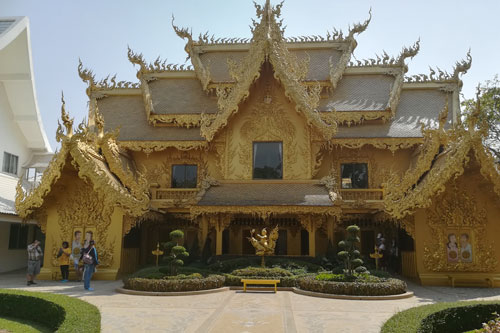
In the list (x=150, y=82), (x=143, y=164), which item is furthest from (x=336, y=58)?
(x=143, y=164)

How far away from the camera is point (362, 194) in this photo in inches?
589

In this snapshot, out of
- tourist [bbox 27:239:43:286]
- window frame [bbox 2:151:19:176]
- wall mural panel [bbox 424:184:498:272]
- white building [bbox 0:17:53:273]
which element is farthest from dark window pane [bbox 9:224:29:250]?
wall mural panel [bbox 424:184:498:272]

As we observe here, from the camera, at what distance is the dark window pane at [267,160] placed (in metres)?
15.0

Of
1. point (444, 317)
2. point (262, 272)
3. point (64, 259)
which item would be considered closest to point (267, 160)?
point (262, 272)

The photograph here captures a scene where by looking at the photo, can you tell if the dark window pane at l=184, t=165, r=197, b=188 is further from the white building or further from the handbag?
the white building

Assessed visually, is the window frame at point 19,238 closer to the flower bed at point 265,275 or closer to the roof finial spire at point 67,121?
the roof finial spire at point 67,121

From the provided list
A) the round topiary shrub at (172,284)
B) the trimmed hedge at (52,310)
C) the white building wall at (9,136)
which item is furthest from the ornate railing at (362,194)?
the white building wall at (9,136)

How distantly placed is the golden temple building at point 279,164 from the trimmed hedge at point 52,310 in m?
4.79

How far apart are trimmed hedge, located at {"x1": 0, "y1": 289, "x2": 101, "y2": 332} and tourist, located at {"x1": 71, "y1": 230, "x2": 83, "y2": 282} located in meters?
4.57

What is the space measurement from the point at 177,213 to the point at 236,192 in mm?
2663

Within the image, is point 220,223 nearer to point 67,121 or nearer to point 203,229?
point 203,229

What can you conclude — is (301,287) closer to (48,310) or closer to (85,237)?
(48,310)

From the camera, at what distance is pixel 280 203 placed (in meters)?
12.9

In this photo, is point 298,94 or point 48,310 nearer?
point 48,310
